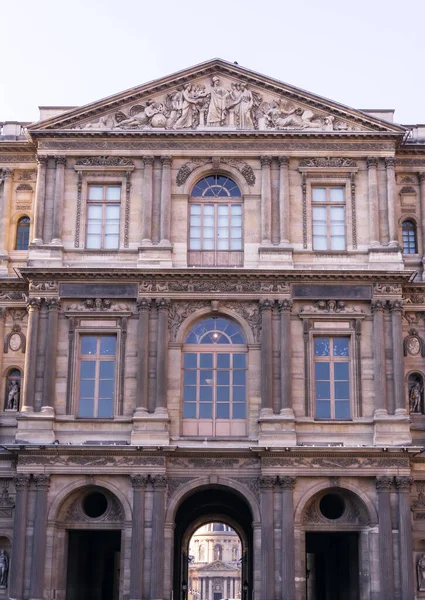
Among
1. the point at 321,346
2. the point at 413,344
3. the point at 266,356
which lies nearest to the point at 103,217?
the point at 266,356

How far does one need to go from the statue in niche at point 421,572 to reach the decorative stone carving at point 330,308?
28.8 feet

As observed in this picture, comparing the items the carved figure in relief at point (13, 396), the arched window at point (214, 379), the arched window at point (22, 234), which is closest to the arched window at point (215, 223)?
the arched window at point (214, 379)

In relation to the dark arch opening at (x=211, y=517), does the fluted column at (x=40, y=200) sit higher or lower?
higher

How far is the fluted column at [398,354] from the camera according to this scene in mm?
34625

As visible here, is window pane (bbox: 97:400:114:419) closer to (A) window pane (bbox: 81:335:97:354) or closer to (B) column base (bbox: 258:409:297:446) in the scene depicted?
(A) window pane (bbox: 81:335:97:354)

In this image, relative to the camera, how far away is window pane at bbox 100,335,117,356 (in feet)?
117

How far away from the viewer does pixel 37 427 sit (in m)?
34.4

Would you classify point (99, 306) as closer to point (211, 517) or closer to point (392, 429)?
point (392, 429)

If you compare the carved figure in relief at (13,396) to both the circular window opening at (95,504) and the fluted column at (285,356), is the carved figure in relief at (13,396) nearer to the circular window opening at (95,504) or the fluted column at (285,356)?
the circular window opening at (95,504)

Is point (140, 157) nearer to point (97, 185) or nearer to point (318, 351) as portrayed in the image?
point (97, 185)

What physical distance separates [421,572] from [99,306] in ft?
47.3

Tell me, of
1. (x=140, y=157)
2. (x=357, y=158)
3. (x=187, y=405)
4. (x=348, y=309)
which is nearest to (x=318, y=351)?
(x=348, y=309)

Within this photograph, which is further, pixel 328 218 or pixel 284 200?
pixel 328 218

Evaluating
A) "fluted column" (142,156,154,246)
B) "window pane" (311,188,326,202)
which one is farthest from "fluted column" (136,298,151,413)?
"window pane" (311,188,326,202)
